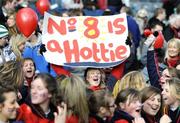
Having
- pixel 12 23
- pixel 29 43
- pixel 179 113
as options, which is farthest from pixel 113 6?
pixel 179 113

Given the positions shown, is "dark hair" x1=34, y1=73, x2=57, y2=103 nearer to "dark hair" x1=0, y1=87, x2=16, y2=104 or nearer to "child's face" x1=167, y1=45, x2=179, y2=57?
"dark hair" x1=0, y1=87, x2=16, y2=104

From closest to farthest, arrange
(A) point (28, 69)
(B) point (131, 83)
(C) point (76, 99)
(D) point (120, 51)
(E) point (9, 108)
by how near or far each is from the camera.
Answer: (E) point (9, 108) < (C) point (76, 99) < (B) point (131, 83) < (A) point (28, 69) < (D) point (120, 51)

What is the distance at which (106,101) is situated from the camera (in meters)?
6.40

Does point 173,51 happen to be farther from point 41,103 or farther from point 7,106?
point 7,106

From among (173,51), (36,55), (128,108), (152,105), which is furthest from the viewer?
(173,51)

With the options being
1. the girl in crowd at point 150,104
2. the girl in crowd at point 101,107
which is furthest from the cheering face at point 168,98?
the girl in crowd at point 101,107

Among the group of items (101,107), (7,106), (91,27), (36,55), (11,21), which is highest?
(91,27)

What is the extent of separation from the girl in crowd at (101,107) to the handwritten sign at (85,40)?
168 centimetres

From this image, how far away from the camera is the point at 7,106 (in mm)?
5820

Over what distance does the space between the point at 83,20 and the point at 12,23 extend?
2.12 metres

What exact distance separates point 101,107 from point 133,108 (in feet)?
1.07

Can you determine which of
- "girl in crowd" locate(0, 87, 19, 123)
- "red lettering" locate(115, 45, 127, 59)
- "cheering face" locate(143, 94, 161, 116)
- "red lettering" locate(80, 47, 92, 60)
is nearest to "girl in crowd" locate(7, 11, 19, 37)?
"red lettering" locate(80, 47, 92, 60)

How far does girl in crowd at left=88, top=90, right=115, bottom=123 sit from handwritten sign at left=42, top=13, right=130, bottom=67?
Answer: 5.52 ft

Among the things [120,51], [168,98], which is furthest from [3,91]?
[120,51]
